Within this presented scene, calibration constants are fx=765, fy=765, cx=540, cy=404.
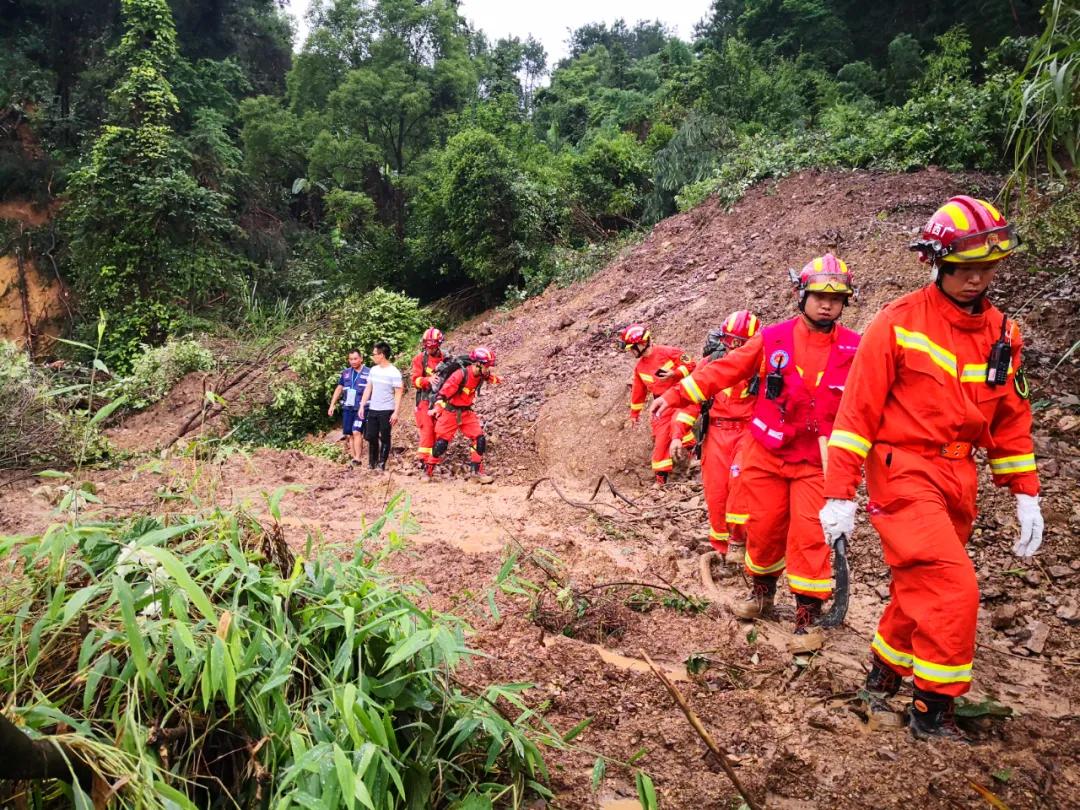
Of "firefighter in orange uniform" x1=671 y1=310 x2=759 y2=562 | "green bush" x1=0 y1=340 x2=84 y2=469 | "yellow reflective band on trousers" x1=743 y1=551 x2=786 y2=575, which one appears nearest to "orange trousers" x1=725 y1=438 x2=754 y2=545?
"yellow reflective band on trousers" x1=743 y1=551 x2=786 y2=575

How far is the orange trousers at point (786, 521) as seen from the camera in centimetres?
395

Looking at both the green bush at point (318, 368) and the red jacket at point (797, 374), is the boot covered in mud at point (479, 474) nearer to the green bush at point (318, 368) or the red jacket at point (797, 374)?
the green bush at point (318, 368)

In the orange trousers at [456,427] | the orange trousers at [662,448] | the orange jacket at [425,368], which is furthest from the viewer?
the orange jacket at [425,368]

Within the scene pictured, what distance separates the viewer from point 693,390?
425 cm

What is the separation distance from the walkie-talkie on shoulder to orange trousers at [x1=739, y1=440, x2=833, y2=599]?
1126 millimetres

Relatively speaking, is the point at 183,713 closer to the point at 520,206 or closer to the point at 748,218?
the point at 748,218

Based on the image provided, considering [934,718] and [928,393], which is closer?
[934,718]

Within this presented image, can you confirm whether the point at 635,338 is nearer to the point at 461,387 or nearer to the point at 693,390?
the point at 461,387

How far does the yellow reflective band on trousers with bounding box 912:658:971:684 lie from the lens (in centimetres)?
284

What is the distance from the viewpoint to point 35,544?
1.97 metres

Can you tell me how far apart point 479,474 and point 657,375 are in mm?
2914

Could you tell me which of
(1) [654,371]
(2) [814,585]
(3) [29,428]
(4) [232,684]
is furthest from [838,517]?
(3) [29,428]

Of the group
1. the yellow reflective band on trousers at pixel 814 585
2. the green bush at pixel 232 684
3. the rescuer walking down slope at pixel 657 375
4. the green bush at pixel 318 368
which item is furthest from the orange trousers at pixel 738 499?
the green bush at pixel 318 368

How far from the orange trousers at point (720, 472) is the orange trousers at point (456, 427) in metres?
4.44
